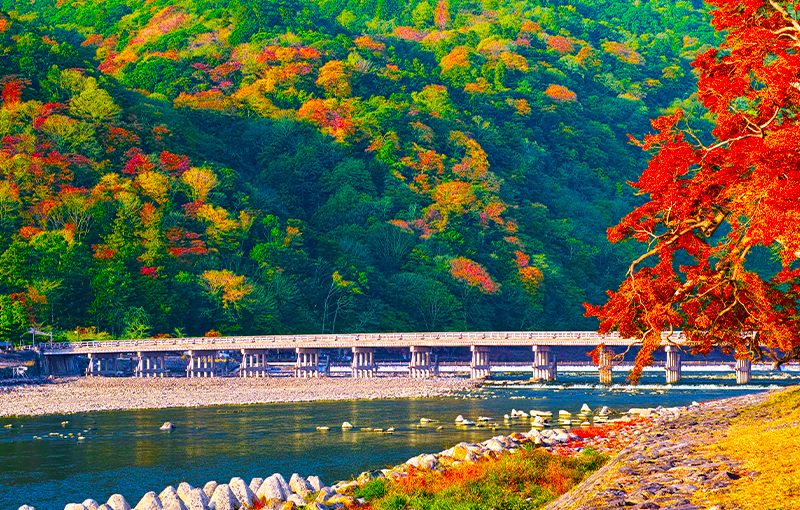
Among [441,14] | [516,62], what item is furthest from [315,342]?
[441,14]

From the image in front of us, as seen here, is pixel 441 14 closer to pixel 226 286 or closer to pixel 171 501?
pixel 226 286

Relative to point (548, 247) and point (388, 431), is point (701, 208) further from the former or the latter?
point (548, 247)

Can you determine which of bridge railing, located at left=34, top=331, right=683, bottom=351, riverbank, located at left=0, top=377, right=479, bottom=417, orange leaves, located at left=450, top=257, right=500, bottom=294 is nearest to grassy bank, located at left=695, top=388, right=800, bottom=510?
riverbank, located at left=0, top=377, right=479, bottom=417

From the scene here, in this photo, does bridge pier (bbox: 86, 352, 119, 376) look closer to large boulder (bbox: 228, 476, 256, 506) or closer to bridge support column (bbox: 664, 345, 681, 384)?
bridge support column (bbox: 664, 345, 681, 384)

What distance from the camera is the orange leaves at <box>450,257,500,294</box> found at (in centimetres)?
9469

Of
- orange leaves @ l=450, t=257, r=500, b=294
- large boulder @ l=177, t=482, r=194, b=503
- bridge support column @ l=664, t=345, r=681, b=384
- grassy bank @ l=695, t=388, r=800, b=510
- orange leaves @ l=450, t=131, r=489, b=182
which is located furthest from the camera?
orange leaves @ l=450, t=131, r=489, b=182

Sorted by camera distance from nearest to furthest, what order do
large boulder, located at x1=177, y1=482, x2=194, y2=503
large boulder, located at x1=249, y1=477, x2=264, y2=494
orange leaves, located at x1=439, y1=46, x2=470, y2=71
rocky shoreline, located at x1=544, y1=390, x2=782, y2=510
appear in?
rocky shoreline, located at x1=544, y1=390, x2=782, y2=510 < large boulder, located at x1=177, y1=482, x2=194, y2=503 < large boulder, located at x1=249, y1=477, x2=264, y2=494 < orange leaves, located at x1=439, y1=46, x2=470, y2=71

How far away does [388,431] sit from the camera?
34031mm

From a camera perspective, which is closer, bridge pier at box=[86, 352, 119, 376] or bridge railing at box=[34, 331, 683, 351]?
bridge railing at box=[34, 331, 683, 351]

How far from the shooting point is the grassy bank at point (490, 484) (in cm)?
1413

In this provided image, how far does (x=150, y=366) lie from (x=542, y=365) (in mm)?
33358

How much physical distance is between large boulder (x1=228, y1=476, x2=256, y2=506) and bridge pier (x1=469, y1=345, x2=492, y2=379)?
49.9 m

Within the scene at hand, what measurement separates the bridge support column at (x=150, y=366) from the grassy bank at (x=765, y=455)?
192 feet

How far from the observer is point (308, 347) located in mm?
69062
